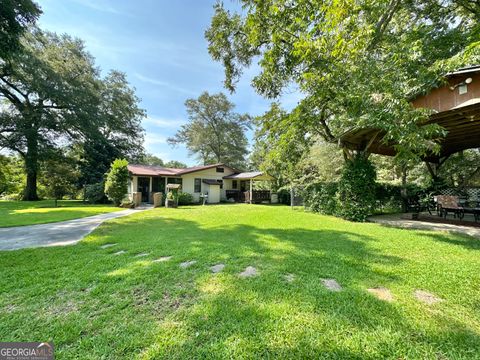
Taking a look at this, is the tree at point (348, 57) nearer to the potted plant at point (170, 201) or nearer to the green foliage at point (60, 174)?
the potted plant at point (170, 201)

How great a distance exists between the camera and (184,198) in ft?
55.9

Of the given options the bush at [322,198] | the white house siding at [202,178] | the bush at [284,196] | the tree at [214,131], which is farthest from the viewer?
the tree at [214,131]

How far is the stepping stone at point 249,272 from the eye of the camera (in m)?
3.41

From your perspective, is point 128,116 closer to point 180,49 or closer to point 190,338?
point 180,49

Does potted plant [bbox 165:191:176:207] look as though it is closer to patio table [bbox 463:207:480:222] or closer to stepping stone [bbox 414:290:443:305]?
stepping stone [bbox 414:290:443:305]

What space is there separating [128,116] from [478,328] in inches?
1125

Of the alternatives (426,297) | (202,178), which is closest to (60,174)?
(202,178)

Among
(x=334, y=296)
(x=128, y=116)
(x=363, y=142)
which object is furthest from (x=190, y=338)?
(x=128, y=116)

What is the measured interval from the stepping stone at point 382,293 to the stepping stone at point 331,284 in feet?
1.27

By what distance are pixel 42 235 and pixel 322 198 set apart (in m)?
11.1

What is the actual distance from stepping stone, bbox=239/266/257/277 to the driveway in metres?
4.85

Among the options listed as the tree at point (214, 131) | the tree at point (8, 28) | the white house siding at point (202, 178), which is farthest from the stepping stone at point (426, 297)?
the tree at point (214, 131)

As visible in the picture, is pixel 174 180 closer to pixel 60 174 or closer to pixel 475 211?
pixel 60 174

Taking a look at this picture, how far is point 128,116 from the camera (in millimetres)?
24688
